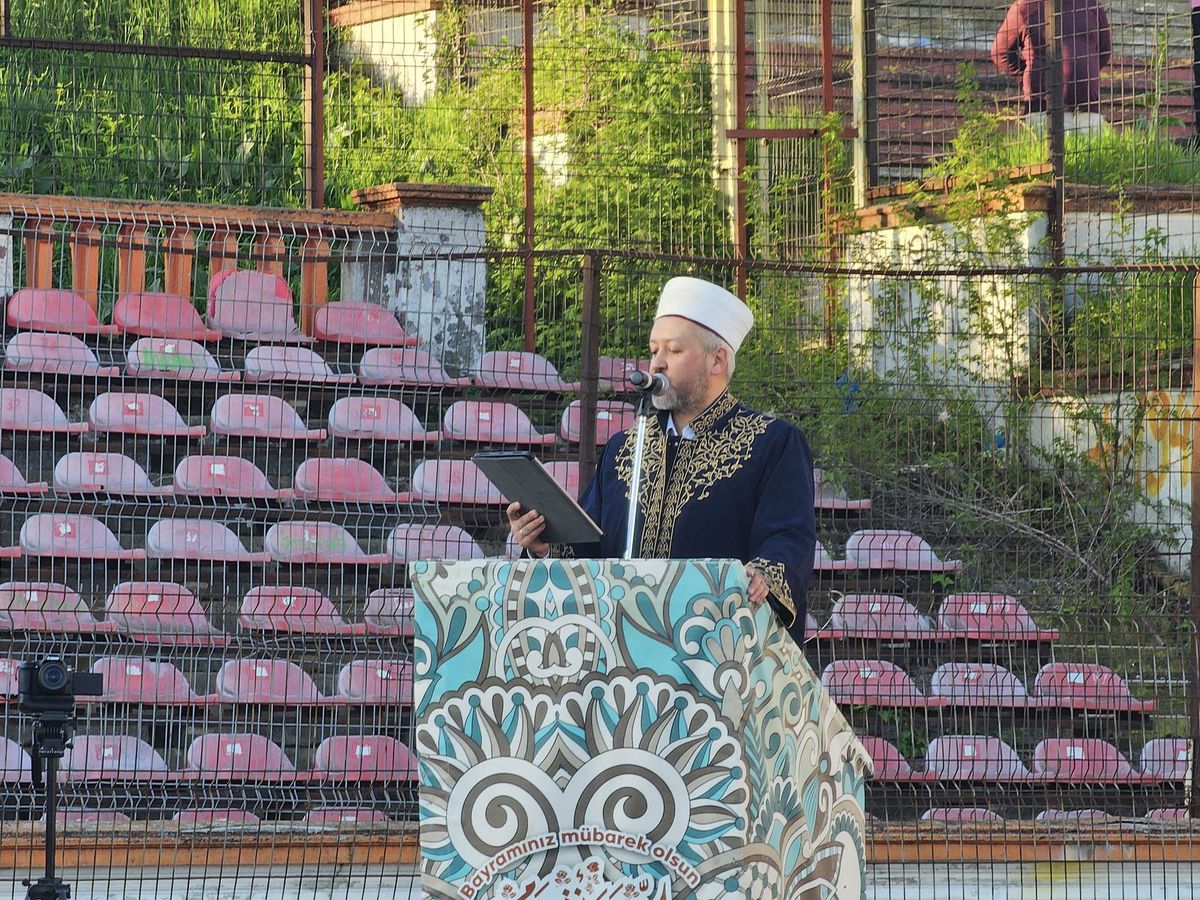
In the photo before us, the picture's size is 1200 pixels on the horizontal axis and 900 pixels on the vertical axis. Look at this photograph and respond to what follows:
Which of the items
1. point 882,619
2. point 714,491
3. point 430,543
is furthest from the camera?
point 430,543

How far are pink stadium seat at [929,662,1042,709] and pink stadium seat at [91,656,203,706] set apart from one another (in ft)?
9.21

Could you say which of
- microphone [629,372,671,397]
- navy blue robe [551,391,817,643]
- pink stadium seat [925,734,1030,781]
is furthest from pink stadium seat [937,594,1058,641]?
microphone [629,372,671,397]

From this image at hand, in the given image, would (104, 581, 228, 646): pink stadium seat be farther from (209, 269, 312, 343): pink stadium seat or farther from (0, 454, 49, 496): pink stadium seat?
(209, 269, 312, 343): pink stadium seat

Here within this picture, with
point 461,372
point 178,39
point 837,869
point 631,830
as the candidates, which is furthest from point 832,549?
point 178,39

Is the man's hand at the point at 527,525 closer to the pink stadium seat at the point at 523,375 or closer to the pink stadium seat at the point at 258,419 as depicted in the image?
the pink stadium seat at the point at 523,375

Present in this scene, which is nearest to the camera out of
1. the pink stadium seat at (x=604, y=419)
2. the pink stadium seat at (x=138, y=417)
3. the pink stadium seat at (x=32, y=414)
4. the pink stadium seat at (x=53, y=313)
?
the pink stadium seat at (x=604, y=419)

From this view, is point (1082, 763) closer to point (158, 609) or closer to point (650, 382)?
point (158, 609)

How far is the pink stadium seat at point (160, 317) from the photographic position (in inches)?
353

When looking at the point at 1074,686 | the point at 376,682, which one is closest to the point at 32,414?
the point at 376,682

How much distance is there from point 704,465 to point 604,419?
3.55 meters

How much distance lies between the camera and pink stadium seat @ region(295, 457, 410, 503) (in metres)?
7.96

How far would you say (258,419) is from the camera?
843cm

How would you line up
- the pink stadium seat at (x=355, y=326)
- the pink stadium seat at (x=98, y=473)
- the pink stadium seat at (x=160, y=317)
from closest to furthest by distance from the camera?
the pink stadium seat at (x=98, y=473) → the pink stadium seat at (x=160, y=317) → the pink stadium seat at (x=355, y=326)

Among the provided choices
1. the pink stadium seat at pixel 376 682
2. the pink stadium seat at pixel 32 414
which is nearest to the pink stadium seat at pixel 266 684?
the pink stadium seat at pixel 376 682
